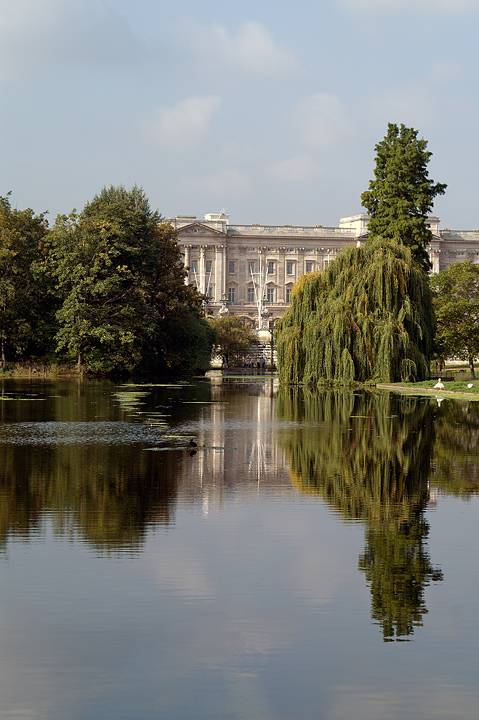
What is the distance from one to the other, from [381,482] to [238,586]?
6181 millimetres

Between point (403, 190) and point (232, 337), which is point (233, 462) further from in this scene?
point (232, 337)

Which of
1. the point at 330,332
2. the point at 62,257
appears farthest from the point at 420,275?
the point at 62,257

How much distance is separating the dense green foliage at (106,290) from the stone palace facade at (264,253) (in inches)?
3839

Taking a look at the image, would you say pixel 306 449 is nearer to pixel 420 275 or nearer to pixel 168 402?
pixel 168 402

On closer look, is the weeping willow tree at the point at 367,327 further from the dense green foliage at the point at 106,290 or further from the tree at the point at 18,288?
the tree at the point at 18,288

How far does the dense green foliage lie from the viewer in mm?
57312

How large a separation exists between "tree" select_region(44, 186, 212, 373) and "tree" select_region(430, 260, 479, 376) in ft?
58.7

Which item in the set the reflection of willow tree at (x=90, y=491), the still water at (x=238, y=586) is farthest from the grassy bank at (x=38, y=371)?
the still water at (x=238, y=586)

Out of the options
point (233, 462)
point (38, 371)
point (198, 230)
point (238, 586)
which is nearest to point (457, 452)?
point (233, 462)

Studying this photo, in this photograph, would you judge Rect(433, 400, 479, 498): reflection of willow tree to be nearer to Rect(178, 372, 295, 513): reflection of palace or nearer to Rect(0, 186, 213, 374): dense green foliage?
Rect(178, 372, 295, 513): reflection of palace

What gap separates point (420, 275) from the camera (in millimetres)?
43344

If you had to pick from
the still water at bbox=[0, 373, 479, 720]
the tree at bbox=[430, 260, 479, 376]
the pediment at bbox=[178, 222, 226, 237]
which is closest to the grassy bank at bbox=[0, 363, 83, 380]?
the tree at bbox=[430, 260, 479, 376]

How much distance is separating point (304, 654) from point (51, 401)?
27.9 meters

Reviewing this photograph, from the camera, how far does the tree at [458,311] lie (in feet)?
187
